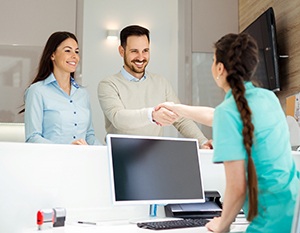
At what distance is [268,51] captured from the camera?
3.73 meters

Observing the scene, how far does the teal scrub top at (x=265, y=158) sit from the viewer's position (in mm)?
1482

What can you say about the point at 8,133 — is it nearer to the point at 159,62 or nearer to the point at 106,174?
the point at 159,62

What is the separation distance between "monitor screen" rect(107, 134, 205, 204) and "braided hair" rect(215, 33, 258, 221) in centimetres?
77

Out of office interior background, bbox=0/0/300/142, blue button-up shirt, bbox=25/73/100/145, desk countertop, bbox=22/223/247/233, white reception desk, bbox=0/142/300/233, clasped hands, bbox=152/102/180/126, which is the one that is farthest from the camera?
office interior background, bbox=0/0/300/142

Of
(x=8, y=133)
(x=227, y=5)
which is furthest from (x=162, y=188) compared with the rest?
(x=227, y=5)

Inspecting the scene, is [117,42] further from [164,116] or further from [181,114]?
[181,114]

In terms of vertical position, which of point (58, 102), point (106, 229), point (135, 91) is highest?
point (135, 91)

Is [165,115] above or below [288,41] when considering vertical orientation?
below

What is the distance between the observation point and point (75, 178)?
2324mm

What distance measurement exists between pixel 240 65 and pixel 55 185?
3.61 ft

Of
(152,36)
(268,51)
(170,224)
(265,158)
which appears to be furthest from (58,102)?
(152,36)

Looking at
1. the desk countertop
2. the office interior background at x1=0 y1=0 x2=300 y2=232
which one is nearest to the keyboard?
the desk countertop

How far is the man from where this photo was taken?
10.1 ft

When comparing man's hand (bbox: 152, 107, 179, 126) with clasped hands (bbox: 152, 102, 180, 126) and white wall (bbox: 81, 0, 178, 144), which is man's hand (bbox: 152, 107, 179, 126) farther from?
white wall (bbox: 81, 0, 178, 144)
